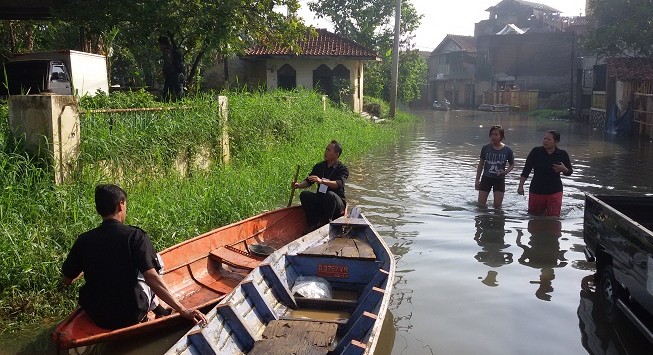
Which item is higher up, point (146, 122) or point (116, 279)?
point (146, 122)

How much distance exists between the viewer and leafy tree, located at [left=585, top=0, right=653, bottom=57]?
2648cm

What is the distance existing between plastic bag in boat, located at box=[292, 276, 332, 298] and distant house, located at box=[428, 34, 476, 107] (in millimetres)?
50996

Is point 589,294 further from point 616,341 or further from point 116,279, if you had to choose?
point 116,279

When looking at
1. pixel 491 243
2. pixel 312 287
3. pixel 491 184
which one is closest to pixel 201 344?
pixel 312 287

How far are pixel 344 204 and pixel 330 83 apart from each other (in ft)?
70.0

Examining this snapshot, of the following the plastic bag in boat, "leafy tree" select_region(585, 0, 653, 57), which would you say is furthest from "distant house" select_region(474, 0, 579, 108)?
the plastic bag in boat

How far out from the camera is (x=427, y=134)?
2650 cm

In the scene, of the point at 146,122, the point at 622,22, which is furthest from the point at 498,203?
the point at 622,22

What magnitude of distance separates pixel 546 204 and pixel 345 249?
3695 mm

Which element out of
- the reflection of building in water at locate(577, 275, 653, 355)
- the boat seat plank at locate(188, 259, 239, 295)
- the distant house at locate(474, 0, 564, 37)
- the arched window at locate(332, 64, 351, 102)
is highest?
the distant house at locate(474, 0, 564, 37)

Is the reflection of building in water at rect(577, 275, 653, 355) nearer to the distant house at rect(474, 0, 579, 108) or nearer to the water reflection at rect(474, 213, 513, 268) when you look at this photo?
the water reflection at rect(474, 213, 513, 268)

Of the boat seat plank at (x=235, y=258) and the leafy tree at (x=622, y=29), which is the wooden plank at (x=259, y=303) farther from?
the leafy tree at (x=622, y=29)

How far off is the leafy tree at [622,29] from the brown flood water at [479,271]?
13981mm

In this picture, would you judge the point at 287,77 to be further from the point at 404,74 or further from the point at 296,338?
the point at 296,338
